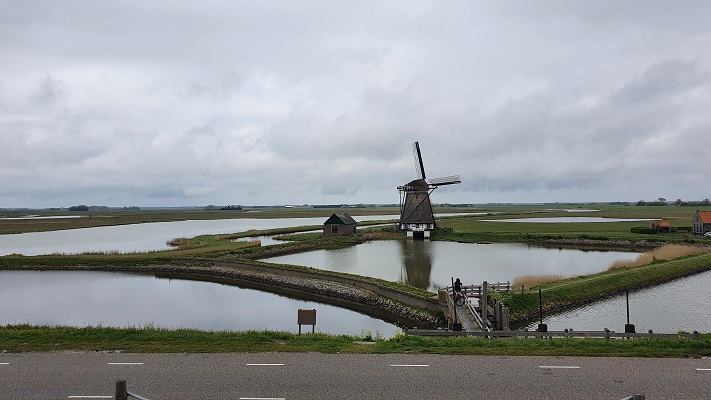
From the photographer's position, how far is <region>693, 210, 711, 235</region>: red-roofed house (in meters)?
62.7

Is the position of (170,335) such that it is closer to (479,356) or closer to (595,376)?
(479,356)

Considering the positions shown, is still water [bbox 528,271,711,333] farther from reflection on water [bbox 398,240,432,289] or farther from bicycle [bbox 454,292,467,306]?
reflection on water [bbox 398,240,432,289]

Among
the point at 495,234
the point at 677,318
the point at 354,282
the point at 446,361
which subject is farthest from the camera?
the point at 495,234

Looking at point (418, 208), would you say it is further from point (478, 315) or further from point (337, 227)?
point (478, 315)

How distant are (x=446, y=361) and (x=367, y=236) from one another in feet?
202

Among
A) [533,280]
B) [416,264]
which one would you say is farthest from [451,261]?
[533,280]

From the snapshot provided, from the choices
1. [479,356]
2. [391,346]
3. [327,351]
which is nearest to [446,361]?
[479,356]

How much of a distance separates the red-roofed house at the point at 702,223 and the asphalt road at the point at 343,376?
6364 centimetres

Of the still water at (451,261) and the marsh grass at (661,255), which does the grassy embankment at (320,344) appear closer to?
the still water at (451,261)

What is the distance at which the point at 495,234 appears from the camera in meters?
72.4

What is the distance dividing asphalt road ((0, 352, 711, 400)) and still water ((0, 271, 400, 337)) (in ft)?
26.6

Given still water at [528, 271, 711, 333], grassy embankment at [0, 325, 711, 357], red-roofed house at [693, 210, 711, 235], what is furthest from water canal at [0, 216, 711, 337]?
red-roofed house at [693, 210, 711, 235]

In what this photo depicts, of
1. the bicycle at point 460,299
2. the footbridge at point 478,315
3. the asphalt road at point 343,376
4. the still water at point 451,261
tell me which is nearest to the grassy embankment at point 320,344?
the asphalt road at point 343,376

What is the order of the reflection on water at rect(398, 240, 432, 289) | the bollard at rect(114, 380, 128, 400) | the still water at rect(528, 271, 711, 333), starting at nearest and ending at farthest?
1. the bollard at rect(114, 380, 128, 400)
2. the still water at rect(528, 271, 711, 333)
3. the reflection on water at rect(398, 240, 432, 289)
